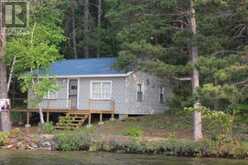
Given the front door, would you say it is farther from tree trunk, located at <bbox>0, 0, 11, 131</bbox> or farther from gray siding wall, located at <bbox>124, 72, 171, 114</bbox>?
tree trunk, located at <bbox>0, 0, 11, 131</bbox>

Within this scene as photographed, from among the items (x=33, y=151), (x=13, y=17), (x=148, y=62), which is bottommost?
(x=33, y=151)

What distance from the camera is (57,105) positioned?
4356cm

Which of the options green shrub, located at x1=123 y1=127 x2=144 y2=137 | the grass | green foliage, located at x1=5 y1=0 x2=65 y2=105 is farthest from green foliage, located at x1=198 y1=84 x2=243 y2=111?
green foliage, located at x1=5 y1=0 x2=65 y2=105

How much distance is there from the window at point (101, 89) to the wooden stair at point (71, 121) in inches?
71.5

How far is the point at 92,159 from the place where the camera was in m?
27.4

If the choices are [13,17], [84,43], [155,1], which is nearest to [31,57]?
[13,17]

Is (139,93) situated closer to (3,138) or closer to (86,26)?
(3,138)

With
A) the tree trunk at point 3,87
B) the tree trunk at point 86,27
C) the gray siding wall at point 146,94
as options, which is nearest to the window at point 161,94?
the gray siding wall at point 146,94

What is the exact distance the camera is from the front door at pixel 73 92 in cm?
4325

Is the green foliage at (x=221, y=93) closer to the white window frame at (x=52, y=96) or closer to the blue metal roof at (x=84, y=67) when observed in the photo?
the blue metal roof at (x=84, y=67)

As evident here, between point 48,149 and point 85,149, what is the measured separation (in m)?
1.84

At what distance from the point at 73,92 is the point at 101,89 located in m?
2.53

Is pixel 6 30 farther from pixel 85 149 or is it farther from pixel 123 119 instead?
pixel 85 149

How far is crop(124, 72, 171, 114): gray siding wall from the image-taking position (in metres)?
41.8
